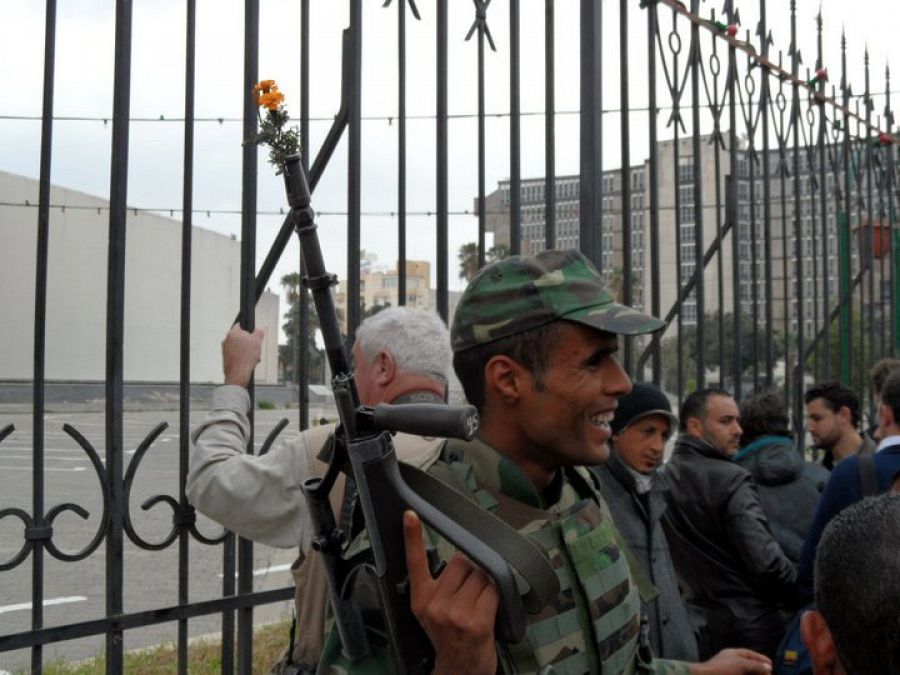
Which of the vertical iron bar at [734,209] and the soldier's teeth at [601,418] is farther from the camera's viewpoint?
the vertical iron bar at [734,209]

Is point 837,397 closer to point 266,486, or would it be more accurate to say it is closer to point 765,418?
point 765,418

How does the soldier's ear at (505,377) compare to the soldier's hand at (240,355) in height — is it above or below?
below

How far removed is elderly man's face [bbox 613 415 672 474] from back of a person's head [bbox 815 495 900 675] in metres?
1.60

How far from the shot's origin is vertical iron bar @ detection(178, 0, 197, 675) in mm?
2805

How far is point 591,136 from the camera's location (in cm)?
385

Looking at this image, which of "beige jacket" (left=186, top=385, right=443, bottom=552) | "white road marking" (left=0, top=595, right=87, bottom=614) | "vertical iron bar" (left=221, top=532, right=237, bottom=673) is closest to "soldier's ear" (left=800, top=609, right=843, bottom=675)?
"beige jacket" (left=186, top=385, right=443, bottom=552)

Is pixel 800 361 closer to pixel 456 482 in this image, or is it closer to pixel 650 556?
pixel 650 556

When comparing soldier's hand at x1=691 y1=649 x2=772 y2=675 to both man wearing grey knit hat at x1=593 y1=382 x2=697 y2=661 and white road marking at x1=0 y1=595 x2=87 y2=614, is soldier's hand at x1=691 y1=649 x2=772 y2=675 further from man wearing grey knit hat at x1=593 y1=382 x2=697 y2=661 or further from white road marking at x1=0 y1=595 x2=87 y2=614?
white road marking at x1=0 y1=595 x2=87 y2=614

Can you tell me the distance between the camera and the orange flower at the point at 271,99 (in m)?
1.72

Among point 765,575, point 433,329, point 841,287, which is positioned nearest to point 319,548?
point 433,329

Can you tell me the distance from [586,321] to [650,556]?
1.26 m

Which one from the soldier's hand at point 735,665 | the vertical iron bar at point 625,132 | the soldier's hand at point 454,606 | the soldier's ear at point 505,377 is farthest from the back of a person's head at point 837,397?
the soldier's hand at point 454,606

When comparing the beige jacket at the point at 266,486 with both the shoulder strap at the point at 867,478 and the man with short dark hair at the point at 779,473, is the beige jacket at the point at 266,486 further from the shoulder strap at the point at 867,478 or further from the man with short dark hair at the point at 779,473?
the man with short dark hair at the point at 779,473

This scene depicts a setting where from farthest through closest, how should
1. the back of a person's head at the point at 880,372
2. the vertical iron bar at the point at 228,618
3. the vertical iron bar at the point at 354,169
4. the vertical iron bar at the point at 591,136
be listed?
the back of a person's head at the point at 880,372 → the vertical iron bar at the point at 591,136 → the vertical iron bar at the point at 354,169 → the vertical iron bar at the point at 228,618
